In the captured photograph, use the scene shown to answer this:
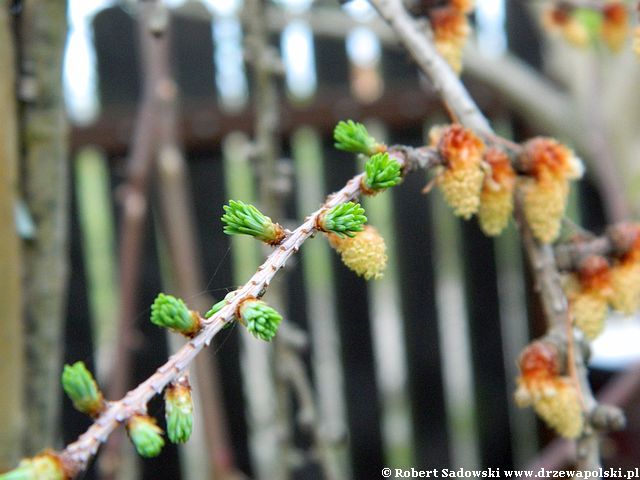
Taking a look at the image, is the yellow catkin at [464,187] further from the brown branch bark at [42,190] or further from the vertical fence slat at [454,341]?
the vertical fence slat at [454,341]

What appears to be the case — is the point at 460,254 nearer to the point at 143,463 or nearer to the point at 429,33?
the point at 143,463

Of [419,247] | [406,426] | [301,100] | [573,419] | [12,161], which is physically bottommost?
[406,426]

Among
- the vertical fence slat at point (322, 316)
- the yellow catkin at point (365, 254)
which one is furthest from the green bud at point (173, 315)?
the vertical fence slat at point (322, 316)

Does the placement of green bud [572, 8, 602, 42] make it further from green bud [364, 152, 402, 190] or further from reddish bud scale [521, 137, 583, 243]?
green bud [364, 152, 402, 190]

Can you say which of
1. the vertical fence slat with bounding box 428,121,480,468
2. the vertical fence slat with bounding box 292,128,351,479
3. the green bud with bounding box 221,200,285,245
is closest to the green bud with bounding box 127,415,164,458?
the green bud with bounding box 221,200,285,245

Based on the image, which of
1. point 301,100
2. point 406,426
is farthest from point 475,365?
point 301,100

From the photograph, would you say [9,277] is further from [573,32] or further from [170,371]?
[573,32]
